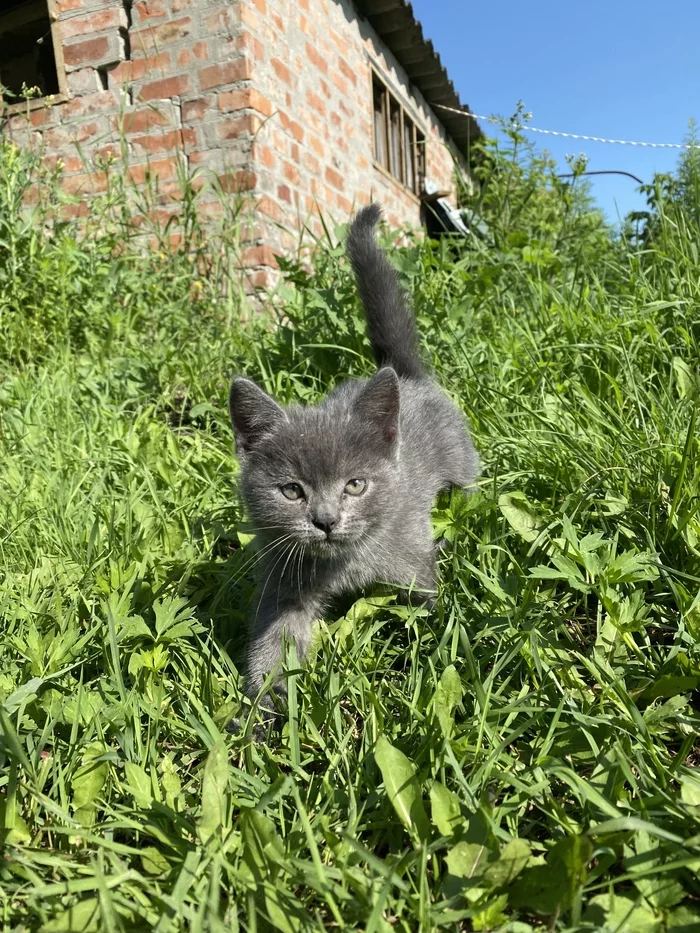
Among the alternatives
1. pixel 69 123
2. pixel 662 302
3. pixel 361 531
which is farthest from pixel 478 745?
pixel 69 123

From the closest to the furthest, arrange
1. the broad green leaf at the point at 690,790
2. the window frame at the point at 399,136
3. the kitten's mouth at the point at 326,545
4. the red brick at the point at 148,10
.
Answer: the broad green leaf at the point at 690,790 → the kitten's mouth at the point at 326,545 → the red brick at the point at 148,10 → the window frame at the point at 399,136

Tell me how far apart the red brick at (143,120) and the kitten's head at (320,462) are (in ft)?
11.2

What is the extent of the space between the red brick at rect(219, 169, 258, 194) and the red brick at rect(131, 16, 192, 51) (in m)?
1.01

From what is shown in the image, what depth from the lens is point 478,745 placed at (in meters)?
1.09

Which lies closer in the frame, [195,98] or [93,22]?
[195,98]

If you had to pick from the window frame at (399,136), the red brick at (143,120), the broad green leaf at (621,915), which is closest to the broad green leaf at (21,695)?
the broad green leaf at (621,915)

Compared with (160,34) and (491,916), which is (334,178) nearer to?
(160,34)

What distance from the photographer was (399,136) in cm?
813

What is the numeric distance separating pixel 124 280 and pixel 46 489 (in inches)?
67.4

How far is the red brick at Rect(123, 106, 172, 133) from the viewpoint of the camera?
4199 mm

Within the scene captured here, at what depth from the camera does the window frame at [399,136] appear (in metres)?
7.01

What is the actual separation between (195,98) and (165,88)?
10.6 inches

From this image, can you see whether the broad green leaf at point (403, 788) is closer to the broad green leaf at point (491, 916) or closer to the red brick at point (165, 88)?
the broad green leaf at point (491, 916)

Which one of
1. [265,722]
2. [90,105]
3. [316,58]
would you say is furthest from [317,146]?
[265,722]
